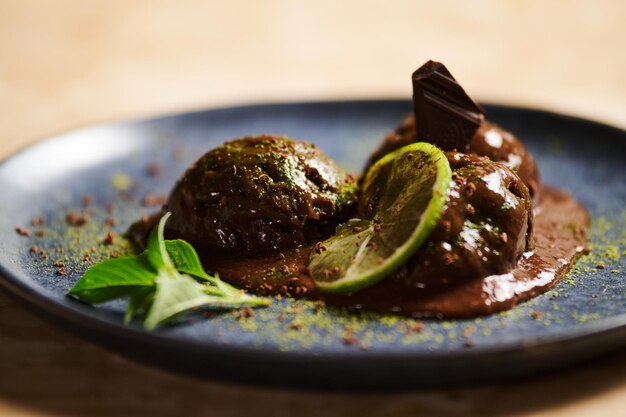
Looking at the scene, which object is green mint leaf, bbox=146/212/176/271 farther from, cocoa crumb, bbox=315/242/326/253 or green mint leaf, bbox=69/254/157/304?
cocoa crumb, bbox=315/242/326/253

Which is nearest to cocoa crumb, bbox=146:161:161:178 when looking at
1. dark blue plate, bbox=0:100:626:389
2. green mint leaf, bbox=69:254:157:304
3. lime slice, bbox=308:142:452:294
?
dark blue plate, bbox=0:100:626:389

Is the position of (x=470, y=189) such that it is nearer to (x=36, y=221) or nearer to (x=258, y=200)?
(x=258, y=200)

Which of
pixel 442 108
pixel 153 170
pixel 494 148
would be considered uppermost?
pixel 442 108

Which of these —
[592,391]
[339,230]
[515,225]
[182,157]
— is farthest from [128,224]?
[592,391]

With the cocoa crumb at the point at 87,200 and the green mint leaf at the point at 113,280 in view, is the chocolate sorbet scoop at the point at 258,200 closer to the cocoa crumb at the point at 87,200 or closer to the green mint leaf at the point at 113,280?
the green mint leaf at the point at 113,280

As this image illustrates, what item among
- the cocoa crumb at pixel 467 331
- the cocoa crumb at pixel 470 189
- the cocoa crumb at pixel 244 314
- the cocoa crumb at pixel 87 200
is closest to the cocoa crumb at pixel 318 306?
the cocoa crumb at pixel 244 314

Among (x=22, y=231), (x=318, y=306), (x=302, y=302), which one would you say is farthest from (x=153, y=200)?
(x=318, y=306)
